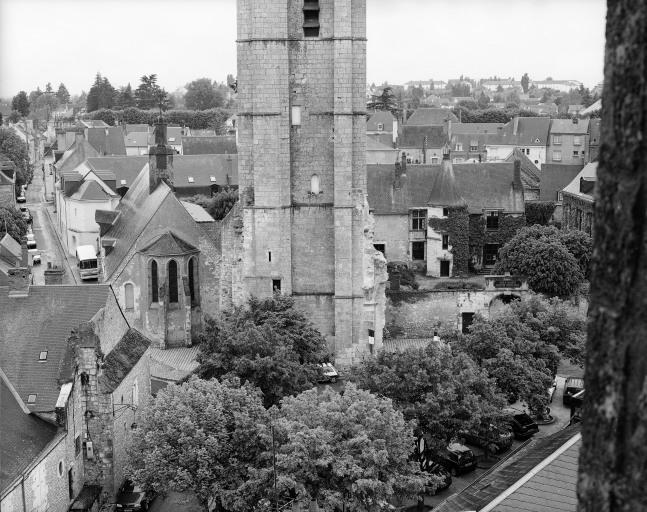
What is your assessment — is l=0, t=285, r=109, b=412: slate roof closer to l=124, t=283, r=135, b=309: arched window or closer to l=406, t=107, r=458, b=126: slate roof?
l=124, t=283, r=135, b=309: arched window

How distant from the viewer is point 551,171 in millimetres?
69875

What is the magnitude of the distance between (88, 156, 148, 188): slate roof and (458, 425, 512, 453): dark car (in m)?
52.1

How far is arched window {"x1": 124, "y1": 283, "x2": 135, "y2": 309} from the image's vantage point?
44469 mm

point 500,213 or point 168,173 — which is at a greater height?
Answer: point 168,173

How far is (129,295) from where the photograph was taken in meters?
44.6

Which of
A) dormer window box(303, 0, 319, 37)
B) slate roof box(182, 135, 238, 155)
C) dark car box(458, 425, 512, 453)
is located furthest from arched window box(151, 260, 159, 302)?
slate roof box(182, 135, 238, 155)

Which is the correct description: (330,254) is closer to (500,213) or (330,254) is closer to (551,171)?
(500,213)

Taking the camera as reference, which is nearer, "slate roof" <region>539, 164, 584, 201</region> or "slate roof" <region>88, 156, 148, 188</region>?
"slate roof" <region>539, 164, 584, 201</region>

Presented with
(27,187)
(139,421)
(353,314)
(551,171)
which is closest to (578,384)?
(353,314)

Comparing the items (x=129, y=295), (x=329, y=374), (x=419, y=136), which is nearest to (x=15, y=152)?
(x=419, y=136)

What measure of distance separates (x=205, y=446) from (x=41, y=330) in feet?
25.6

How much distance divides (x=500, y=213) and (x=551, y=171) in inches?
485

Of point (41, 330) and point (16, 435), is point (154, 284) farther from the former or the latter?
point (16, 435)

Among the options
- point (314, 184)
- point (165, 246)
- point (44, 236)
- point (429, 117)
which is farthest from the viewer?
point (429, 117)
